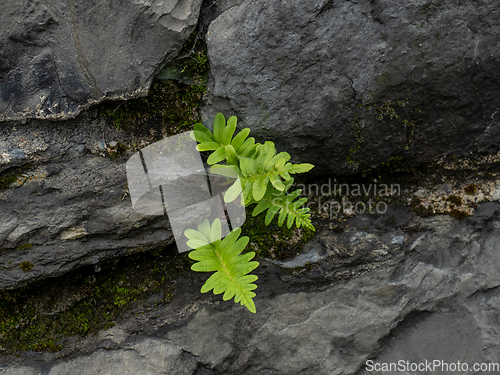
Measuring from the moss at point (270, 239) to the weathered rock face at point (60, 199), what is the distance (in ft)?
3.00

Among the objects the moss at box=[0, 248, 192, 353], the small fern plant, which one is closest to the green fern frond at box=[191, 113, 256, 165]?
the small fern plant

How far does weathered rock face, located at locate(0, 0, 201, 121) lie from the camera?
235 centimetres

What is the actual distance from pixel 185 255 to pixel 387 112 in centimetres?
212

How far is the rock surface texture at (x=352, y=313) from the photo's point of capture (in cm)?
301

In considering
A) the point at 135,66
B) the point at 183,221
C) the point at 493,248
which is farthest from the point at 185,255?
the point at 493,248

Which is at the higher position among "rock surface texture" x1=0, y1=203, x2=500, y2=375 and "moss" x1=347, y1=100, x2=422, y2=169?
"moss" x1=347, y1=100, x2=422, y2=169

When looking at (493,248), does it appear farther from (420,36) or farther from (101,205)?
(101,205)

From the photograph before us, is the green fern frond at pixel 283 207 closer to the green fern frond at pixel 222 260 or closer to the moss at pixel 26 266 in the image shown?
the green fern frond at pixel 222 260

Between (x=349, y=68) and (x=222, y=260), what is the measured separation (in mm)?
1755

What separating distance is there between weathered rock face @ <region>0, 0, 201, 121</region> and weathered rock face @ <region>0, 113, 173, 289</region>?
0.18 meters

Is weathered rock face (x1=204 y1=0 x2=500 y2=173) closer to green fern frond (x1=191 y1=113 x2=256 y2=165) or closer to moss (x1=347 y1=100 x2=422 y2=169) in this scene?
moss (x1=347 y1=100 x2=422 y2=169)

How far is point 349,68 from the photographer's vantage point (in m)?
2.69

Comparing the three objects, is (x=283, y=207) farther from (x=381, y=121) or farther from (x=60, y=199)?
(x=60, y=199)

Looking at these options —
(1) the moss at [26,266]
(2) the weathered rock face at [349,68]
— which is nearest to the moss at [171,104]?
(2) the weathered rock face at [349,68]
